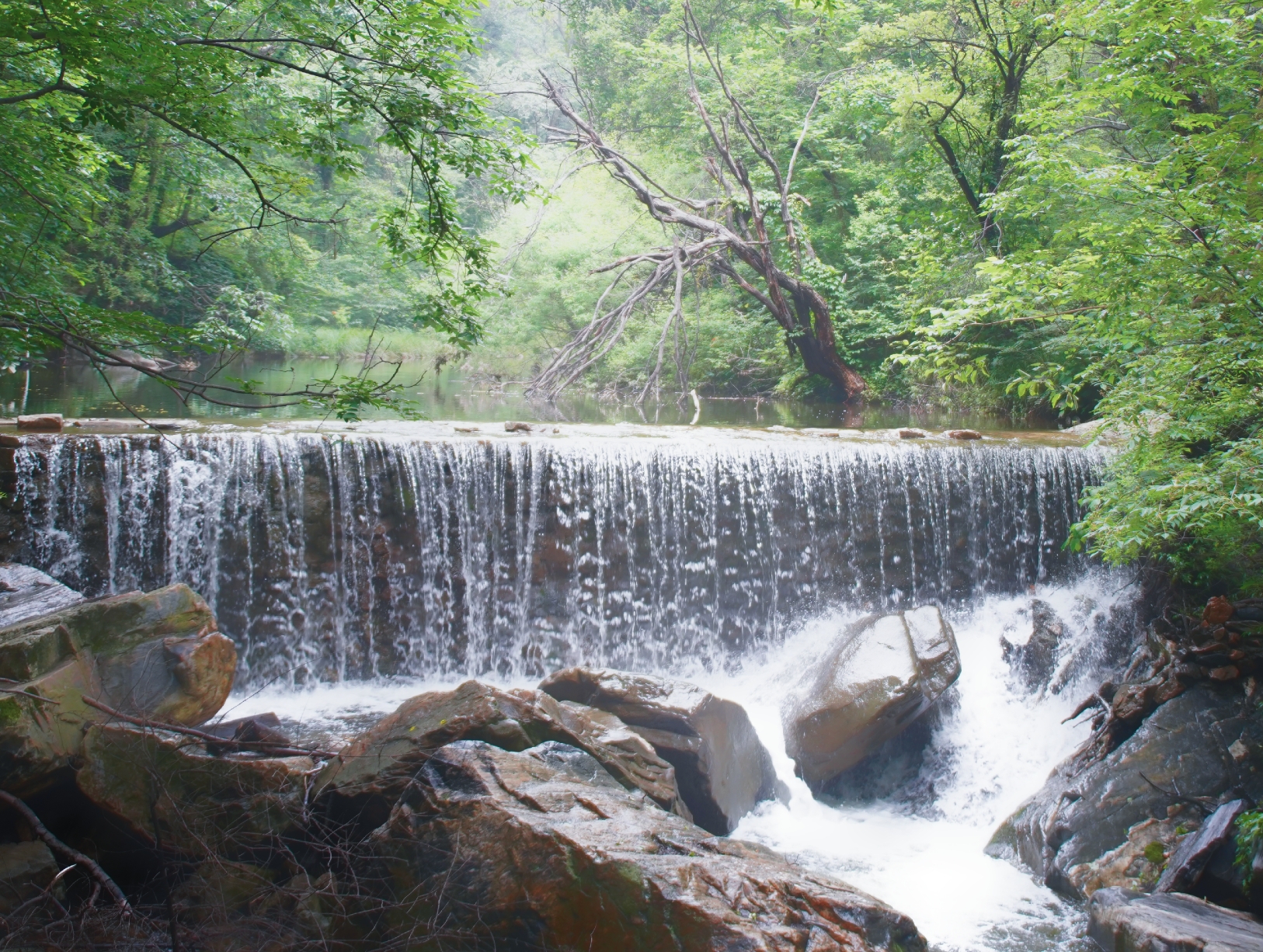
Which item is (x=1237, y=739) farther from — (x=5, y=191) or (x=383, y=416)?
(x=383, y=416)

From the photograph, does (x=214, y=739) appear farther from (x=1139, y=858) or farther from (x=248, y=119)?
(x=1139, y=858)

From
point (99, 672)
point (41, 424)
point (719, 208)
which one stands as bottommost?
point (99, 672)

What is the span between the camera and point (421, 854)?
3146 mm

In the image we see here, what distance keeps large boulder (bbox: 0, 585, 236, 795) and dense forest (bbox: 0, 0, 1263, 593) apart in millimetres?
1412

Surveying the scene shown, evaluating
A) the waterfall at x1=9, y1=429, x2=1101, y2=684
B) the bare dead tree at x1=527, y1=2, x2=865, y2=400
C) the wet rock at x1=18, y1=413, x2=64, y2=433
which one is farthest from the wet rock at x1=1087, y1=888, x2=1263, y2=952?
the wet rock at x1=18, y1=413, x2=64, y2=433

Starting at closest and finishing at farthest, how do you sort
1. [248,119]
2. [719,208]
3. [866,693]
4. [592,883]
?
[592,883] → [248,119] → [866,693] → [719,208]

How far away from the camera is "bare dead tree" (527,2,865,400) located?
10250mm

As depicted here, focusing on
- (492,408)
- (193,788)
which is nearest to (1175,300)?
(193,788)

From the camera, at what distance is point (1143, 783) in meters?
5.01

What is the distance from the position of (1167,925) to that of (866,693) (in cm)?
235

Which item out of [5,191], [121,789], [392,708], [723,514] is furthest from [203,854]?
[723,514]

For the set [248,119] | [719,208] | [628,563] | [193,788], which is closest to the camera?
[193,788]

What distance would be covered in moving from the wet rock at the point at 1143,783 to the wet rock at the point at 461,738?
2.32 metres

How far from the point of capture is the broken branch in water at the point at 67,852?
3.03m
